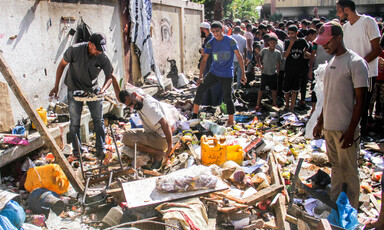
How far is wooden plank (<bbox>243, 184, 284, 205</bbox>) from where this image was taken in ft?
12.7

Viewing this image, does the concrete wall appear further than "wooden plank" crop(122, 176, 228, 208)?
Yes

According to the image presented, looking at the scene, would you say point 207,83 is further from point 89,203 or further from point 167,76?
point 167,76

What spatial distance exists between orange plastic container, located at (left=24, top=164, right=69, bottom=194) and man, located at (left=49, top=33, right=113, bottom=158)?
0.87 metres

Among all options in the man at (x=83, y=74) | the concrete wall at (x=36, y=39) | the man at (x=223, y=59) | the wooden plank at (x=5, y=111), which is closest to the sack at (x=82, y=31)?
the concrete wall at (x=36, y=39)

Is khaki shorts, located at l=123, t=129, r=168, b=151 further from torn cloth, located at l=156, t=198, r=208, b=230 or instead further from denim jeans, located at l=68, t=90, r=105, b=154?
torn cloth, located at l=156, t=198, r=208, b=230

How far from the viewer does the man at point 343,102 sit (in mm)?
3229

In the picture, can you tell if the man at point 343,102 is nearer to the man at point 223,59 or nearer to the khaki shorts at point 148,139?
the khaki shorts at point 148,139

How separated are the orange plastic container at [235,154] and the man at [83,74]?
2007 mm

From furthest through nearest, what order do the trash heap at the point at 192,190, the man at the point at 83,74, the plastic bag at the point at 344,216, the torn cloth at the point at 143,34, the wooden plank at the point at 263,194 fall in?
the torn cloth at the point at 143,34
the man at the point at 83,74
the wooden plank at the point at 263,194
the trash heap at the point at 192,190
the plastic bag at the point at 344,216

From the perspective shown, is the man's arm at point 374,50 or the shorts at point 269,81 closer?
the man's arm at point 374,50

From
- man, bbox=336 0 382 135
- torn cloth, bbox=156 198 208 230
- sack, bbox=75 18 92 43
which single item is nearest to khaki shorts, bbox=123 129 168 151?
torn cloth, bbox=156 198 208 230

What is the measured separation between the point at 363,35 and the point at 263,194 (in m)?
2.73

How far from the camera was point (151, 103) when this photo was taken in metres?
4.69

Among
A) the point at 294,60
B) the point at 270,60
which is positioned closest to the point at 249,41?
the point at 270,60
